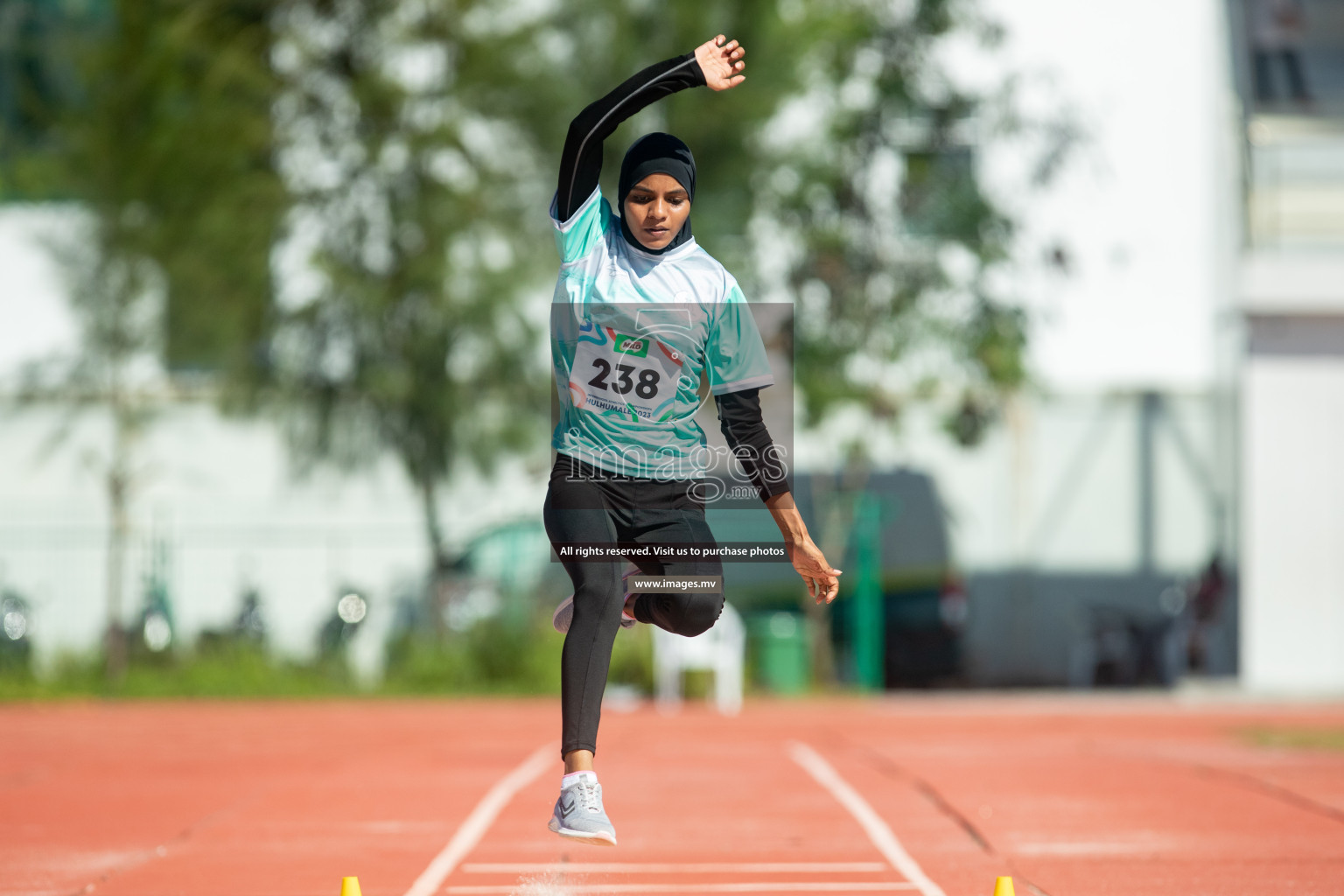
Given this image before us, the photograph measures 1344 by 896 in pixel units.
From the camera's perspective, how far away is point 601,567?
17.3 feet

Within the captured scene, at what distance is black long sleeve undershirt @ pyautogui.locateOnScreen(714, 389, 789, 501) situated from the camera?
534 cm

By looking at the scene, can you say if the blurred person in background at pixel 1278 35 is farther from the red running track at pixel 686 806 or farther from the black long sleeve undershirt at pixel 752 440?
the black long sleeve undershirt at pixel 752 440

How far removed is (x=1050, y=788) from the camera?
32.8 feet

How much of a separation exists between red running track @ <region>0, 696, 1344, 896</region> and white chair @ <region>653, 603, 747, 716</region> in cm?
79

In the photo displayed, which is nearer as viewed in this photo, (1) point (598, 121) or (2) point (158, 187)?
(1) point (598, 121)

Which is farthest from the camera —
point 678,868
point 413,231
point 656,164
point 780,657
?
point 413,231

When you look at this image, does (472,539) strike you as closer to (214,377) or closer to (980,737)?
(214,377)

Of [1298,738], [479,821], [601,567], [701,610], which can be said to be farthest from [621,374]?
[1298,738]

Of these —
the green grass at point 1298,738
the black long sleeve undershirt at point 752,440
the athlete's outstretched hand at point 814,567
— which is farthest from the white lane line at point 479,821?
the green grass at point 1298,738

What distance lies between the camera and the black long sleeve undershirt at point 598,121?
5.23 metres

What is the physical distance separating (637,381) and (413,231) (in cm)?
1363

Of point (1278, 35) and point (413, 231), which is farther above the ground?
point (1278, 35)

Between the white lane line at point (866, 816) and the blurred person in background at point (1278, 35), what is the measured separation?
11766 millimetres

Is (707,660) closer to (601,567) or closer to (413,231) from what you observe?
(413,231)
